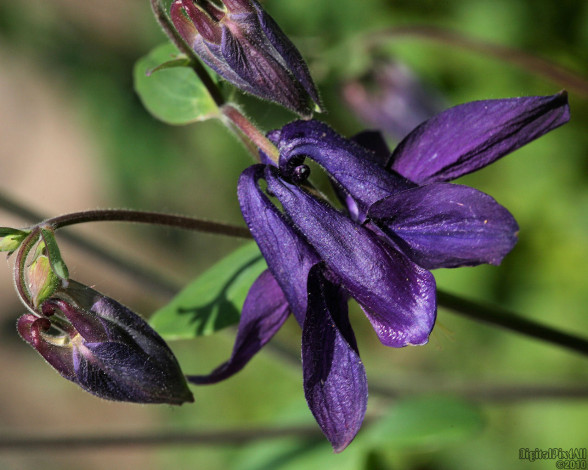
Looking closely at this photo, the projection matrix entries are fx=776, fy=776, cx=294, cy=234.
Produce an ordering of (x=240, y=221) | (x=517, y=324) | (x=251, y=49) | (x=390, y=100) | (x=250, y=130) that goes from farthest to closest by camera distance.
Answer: (x=240, y=221) < (x=390, y=100) < (x=517, y=324) < (x=250, y=130) < (x=251, y=49)

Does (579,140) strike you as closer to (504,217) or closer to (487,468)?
(487,468)

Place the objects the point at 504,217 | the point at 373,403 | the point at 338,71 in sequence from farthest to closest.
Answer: the point at 373,403 < the point at 338,71 < the point at 504,217

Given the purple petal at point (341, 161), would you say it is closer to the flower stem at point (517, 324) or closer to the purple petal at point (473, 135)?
the purple petal at point (473, 135)

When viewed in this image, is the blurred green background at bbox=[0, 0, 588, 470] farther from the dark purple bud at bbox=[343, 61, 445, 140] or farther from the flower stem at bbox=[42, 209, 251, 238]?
the flower stem at bbox=[42, 209, 251, 238]

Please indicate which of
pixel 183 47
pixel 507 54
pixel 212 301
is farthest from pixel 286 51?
pixel 507 54

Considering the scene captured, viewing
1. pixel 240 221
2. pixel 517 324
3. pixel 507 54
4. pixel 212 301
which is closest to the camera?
pixel 517 324

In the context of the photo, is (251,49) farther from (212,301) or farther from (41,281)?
(212,301)

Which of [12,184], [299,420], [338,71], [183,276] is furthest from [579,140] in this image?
[12,184]
